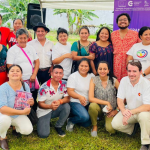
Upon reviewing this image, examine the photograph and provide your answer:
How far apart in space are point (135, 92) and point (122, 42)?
3.52 feet

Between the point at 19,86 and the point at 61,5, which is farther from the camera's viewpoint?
the point at 61,5

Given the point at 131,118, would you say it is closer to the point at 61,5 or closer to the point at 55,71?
the point at 55,71

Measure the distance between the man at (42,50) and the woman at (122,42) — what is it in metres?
1.19

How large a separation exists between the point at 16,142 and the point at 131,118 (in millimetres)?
1705

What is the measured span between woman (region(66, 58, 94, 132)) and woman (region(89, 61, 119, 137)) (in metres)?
0.12

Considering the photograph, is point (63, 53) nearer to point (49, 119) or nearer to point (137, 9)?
point (49, 119)

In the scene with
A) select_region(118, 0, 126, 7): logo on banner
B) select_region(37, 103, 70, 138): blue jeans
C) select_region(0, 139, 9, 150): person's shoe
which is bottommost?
select_region(0, 139, 9, 150): person's shoe

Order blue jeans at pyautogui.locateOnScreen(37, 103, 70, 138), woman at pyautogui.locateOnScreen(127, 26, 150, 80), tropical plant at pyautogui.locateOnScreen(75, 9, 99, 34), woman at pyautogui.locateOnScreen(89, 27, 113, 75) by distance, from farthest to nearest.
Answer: tropical plant at pyautogui.locateOnScreen(75, 9, 99, 34)
woman at pyautogui.locateOnScreen(89, 27, 113, 75)
woman at pyautogui.locateOnScreen(127, 26, 150, 80)
blue jeans at pyautogui.locateOnScreen(37, 103, 70, 138)

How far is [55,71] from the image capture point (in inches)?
A: 122

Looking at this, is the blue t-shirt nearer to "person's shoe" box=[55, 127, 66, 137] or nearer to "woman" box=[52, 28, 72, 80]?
"person's shoe" box=[55, 127, 66, 137]

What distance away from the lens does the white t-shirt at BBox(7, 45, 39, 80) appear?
10.1ft

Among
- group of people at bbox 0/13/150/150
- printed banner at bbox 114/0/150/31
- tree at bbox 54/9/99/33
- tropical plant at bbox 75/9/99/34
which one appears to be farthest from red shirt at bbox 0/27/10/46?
tropical plant at bbox 75/9/99/34

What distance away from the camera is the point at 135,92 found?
2.77 metres

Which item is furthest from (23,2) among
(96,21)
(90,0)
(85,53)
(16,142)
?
(16,142)
